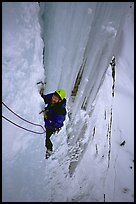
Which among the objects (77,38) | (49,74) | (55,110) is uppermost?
(77,38)

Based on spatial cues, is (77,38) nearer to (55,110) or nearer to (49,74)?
(49,74)

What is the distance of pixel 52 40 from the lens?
3.11 m

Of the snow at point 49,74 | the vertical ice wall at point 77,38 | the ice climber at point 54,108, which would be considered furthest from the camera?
the ice climber at point 54,108

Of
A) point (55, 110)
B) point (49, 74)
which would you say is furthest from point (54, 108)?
point (49, 74)

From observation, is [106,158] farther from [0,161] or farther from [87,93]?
[0,161]

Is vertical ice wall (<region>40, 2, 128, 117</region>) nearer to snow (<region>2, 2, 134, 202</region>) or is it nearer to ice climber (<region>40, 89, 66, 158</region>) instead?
snow (<region>2, 2, 134, 202</region>)

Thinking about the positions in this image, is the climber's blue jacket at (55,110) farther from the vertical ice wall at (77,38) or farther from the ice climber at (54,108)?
the vertical ice wall at (77,38)

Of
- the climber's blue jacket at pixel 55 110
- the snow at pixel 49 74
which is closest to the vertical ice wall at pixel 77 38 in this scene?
the snow at pixel 49 74

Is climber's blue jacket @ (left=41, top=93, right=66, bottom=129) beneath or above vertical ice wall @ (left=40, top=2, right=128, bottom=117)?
beneath

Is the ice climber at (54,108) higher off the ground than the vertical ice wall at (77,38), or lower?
lower

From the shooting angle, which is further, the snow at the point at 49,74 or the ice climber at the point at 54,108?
the ice climber at the point at 54,108

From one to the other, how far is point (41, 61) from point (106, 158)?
4.67 m

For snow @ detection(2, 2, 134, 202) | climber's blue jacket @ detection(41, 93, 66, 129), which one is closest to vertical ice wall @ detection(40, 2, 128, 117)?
snow @ detection(2, 2, 134, 202)

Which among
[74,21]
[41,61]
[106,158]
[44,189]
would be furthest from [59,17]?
[106,158]
